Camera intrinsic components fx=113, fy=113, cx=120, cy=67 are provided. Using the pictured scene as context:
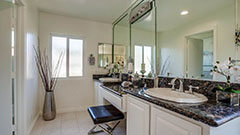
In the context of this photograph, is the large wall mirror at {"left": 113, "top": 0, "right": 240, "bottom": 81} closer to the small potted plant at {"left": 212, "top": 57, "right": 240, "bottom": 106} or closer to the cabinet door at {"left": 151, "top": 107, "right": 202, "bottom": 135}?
the small potted plant at {"left": 212, "top": 57, "right": 240, "bottom": 106}

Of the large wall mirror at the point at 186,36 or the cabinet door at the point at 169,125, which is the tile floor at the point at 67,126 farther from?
the large wall mirror at the point at 186,36

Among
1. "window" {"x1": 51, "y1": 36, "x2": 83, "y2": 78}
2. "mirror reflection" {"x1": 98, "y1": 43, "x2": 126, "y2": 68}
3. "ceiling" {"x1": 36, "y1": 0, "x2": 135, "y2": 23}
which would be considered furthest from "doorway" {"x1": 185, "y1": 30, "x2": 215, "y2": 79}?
"window" {"x1": 51, "y1": 36, "x2": 83, "y2": 78}

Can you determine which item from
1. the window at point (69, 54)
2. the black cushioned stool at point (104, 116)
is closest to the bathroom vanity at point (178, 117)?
the black cushioned stool at point (104, 116)

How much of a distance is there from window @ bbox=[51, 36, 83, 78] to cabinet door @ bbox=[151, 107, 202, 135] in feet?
8.43

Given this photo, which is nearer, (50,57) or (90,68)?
(50,57)

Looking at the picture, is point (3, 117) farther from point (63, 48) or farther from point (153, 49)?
point (153, 49)

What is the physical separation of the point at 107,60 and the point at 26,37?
1910 mm

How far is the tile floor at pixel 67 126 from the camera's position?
A: 204 centimetres

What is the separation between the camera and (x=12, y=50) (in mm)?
1707

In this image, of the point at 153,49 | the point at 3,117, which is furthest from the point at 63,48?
the point at 153,49

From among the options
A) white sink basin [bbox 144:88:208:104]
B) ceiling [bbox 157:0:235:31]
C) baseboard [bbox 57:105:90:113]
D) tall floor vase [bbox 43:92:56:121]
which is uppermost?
ceiling [bbox 157:0:235:31]

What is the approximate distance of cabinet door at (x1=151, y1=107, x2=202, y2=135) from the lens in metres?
0.76

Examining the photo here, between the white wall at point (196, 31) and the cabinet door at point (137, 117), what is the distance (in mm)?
699

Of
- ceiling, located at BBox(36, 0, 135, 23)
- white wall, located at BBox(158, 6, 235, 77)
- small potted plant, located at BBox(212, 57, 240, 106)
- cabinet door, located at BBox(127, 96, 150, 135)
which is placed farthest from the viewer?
ceiling, located at BBox(36, 0, 135, 23)
